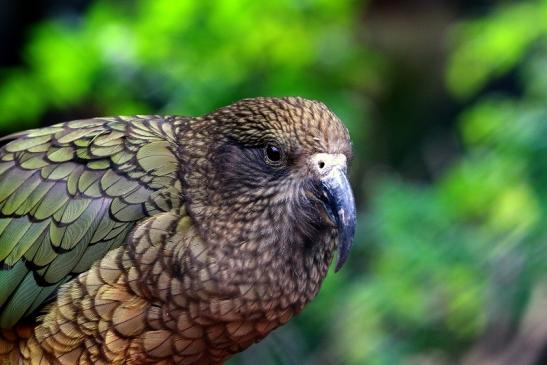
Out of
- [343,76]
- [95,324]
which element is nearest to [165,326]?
[95,324]

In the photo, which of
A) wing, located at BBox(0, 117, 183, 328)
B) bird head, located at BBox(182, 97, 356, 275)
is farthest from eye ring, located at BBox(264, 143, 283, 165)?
wing, located at BBox(0, 117, 183, 328)

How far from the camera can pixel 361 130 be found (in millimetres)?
5602

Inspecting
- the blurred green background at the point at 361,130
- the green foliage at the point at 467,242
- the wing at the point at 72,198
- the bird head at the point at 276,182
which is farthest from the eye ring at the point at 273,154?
the green foliage at the point at 467,242

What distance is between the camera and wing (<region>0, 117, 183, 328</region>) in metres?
2.54

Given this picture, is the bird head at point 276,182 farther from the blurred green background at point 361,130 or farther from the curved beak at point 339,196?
the blurred green background at point 361,130

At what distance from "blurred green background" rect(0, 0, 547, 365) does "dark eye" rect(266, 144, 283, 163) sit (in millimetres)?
1327

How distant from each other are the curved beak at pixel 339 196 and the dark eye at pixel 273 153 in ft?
0.32

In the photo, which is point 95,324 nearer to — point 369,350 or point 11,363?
point 11,363

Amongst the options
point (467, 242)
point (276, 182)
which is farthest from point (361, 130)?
point (276, 182)

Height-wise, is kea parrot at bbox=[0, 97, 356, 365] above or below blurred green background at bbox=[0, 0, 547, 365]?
below

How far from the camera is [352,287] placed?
4.73 m

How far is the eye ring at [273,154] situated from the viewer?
8.01 ft

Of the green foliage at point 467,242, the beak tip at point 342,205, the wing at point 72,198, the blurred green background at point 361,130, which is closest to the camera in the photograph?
the beak tip at point 342,205

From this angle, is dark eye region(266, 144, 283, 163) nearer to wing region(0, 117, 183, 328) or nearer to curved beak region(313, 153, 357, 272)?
curved beak region(313, 153, 357, 272)
